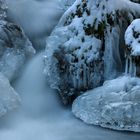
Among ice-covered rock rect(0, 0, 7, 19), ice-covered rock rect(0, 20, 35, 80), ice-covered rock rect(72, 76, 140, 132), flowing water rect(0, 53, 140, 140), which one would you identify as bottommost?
flowing water rect(0, 53, 140, 140)

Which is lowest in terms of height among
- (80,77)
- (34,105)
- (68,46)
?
(34,105)

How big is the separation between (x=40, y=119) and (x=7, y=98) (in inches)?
38.9

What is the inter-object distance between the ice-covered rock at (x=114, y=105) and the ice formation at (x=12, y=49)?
90.1 inches

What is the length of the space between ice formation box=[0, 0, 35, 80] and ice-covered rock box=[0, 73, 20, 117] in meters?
0.54

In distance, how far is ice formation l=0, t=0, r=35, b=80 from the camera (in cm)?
1013

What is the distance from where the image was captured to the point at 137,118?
7.87 m

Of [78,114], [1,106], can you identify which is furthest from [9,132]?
[78,114]

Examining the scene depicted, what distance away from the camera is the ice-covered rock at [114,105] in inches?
313

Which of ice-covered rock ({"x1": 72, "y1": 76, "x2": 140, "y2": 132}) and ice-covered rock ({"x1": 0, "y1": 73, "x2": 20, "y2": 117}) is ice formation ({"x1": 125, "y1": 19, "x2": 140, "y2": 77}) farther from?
ice-covered rock ({"x1": 0, "y1": 73, "x2": 20, "y2": 117})

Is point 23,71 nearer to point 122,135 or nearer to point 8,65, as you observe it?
point 8,65

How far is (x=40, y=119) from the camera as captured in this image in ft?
29.3

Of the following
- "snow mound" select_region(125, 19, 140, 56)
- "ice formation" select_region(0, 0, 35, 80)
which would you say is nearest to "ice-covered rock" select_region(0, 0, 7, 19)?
"ice formation" select_region(0, 0, 35, 80)

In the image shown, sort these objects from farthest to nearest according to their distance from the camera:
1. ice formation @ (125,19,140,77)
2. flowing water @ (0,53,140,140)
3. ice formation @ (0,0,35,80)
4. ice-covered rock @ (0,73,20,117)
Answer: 1. ice formation @ (0,0,35,80)
2. ice-covered rock @ (0,73,20,117)
3. ice formation @ (125,19,140,77)
4. flowing water @ (0,53,140,140)

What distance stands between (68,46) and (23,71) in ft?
5.89
